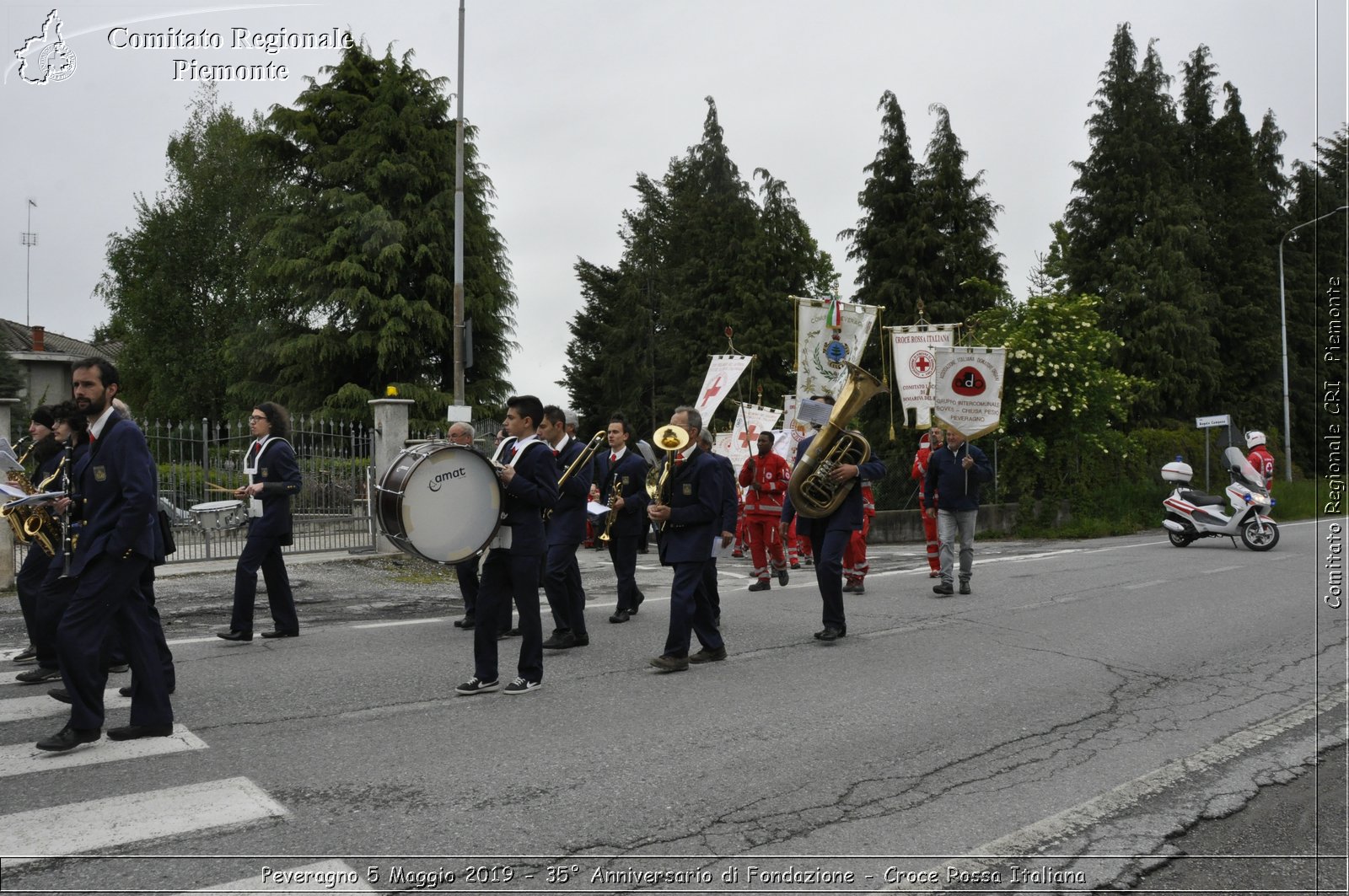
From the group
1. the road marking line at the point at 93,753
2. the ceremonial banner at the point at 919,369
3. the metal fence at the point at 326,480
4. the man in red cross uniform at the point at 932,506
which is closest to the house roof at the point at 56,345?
the metal fence at the point at 326,480

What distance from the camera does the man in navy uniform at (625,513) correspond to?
10031mm

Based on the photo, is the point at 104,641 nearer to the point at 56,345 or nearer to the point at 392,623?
the point at 392,623

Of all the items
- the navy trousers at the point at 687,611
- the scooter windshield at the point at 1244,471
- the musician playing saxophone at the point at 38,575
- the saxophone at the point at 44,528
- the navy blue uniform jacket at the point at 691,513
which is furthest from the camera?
the scooter windshield at the point at 1244,471

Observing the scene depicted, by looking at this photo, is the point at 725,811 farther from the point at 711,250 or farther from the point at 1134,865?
the point at 711,250

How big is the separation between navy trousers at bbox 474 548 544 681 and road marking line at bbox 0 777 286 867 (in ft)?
6.70

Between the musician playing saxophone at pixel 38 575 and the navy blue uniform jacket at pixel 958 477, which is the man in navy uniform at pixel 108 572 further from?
the navy blue uniform jacket at pixel 958 477

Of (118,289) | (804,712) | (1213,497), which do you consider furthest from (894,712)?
(118,289)

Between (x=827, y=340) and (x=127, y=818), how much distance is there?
17.1 metres

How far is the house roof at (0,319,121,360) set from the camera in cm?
4822

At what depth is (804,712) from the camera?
6.24m

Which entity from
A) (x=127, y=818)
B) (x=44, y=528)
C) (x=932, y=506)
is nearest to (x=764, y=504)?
(x=932, y=506)

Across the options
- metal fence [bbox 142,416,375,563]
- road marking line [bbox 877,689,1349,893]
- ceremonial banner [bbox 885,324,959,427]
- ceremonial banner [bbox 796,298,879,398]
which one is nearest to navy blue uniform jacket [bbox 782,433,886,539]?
road marking line [bbox 877,689,1349,893]

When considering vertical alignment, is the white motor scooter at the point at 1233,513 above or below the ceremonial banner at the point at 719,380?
below

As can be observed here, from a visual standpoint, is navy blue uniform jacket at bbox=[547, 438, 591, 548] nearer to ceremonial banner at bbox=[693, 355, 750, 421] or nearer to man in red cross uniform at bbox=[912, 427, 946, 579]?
man in red cross uniform at bbox=[912, 427, 946, 579]
